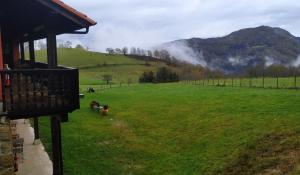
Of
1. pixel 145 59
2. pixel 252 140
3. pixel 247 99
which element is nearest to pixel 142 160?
pixel 252 140

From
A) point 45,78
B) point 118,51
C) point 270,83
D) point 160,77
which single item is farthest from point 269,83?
point 118,51

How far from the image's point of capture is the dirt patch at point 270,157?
13.5 meters

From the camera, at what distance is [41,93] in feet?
35.4

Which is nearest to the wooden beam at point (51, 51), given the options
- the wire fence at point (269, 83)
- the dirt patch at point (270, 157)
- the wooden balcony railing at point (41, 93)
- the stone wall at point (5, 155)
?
the wooden balcony railing at point (41, 93)

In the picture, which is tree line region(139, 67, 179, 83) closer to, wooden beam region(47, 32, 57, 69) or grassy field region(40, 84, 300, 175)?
grassy field region(40, 84, 300, 175)

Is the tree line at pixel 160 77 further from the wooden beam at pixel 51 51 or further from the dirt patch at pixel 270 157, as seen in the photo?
the wooden beam at pixel 51 51

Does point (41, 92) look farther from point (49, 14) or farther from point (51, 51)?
point (49, 14)

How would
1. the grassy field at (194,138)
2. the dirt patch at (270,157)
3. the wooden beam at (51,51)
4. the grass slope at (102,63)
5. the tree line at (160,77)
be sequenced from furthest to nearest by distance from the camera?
the grass slope at (102,63) < the tree line at (160,77) < the grassy field at (194,138) < the dirt patch at (270,157) < the wooden beam at (51,51)

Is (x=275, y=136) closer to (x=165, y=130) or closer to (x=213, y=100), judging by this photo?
(x=165, y=130)

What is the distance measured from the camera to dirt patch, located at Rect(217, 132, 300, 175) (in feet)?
44.3

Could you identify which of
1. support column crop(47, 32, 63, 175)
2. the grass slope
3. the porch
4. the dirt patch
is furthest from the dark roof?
Result: the grass slope

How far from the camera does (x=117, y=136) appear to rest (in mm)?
22562

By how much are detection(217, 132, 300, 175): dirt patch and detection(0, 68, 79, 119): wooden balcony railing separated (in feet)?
21.8

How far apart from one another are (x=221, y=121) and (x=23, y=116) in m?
13.1
